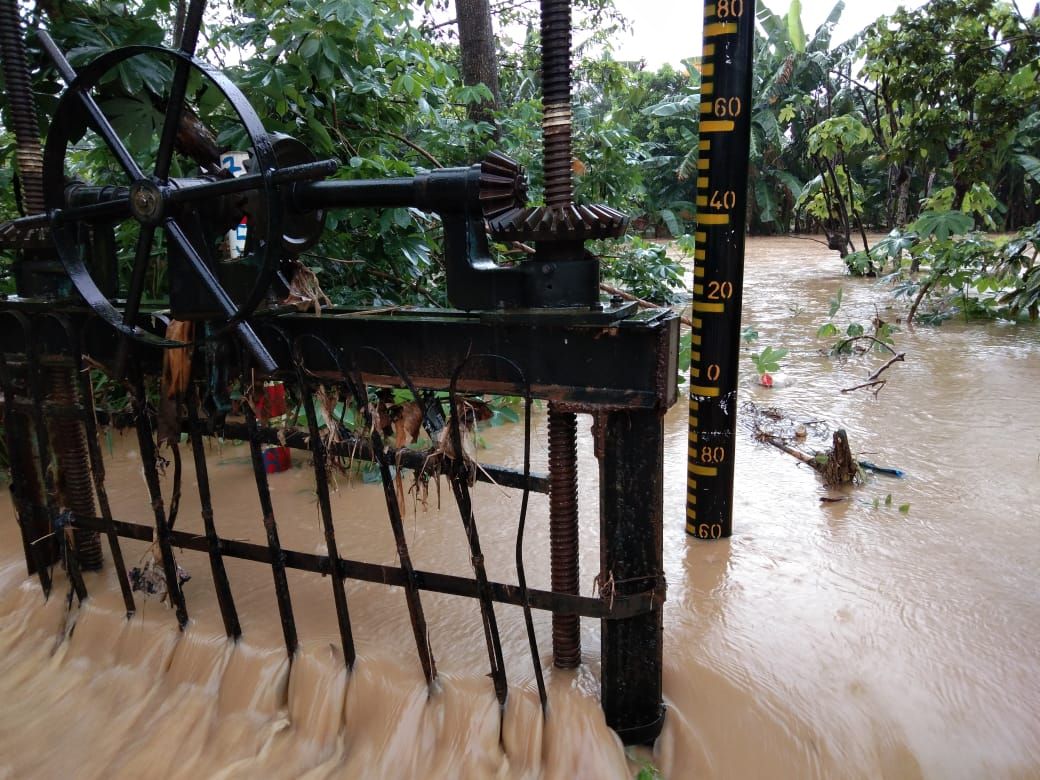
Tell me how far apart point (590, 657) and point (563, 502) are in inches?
22.2

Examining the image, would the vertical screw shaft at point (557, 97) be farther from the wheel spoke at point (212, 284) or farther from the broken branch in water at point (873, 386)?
the broken branch in water at point (873, 386)

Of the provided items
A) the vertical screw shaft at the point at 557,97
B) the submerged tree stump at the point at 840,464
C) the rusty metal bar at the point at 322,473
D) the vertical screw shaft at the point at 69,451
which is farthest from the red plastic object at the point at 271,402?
the submerged tree stump at the point at 840,464

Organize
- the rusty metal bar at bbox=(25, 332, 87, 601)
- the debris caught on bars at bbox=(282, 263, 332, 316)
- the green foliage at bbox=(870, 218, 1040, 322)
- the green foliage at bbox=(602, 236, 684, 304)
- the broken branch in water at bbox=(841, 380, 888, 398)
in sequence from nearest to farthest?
the debris caught on bars at bbox=(282, 263, 332, 316) < the rusty metal bar at bbox=(25, 332, 87, 601) < the broken branch in water at bbox=(841, 380, 888, 398) < the green foliage at bbox=(870, 218, 1040, 322) < the green foliage at bbox=(602, 236, 684, 304)

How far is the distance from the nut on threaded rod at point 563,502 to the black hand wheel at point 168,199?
726 millimetres

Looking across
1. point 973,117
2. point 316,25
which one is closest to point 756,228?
point 973,117

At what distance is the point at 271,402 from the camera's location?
2754 mm

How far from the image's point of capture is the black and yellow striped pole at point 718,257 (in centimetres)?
258

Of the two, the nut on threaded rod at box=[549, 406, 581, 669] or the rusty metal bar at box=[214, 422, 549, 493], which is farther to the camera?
the rusty metal bar at box=[214, 422, 549, 493]

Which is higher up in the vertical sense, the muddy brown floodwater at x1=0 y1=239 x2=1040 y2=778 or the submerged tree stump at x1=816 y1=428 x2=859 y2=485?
the submerged tree stump at x1=816 y1=428 x2=859 y2=485

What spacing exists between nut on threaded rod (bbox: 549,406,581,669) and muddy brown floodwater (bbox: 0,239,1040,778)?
0.32 m

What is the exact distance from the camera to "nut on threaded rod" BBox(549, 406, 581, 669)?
186 cm

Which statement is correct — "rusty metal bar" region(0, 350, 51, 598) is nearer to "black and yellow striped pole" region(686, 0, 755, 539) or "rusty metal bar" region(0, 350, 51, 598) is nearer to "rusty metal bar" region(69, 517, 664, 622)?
"rusty metal bar" region(69, 517, 664, 622)

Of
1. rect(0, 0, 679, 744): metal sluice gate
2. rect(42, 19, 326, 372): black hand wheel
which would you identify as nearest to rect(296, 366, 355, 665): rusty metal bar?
rect(0, 0, 679, 744): metal sluice gate

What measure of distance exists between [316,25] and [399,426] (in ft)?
8.09
